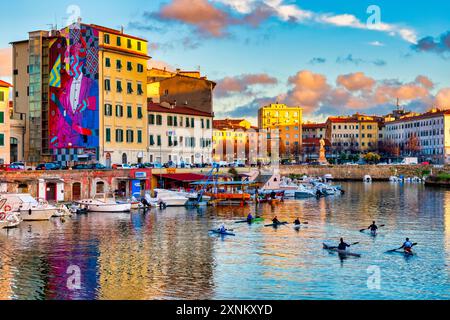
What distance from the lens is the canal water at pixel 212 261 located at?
115ft

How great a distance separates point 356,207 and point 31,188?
38.4m

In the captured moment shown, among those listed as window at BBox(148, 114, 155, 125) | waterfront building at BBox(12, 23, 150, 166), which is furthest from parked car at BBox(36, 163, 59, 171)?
window at BBox(148, 114, 155, 125)

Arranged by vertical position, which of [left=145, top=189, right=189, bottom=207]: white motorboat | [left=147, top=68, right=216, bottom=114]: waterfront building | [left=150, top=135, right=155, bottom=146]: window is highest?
[left=147, top=68, right=216, bottom=114]: waterfront building

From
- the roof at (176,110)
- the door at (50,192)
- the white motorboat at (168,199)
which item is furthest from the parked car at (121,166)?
the roof at (176,110)

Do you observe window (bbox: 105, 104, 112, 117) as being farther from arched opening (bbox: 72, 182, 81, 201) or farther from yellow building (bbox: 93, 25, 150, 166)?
arched opening (bbox: 72, 182, 81, 201)

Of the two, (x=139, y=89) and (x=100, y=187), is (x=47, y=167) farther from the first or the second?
(x=139, y=89)

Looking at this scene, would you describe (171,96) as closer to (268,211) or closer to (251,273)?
(268,211)

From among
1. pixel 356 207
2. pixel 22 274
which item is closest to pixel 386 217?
pixel 356 207

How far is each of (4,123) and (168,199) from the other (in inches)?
924

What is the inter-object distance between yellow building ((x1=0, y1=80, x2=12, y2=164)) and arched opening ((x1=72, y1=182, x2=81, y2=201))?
1104 centimetres

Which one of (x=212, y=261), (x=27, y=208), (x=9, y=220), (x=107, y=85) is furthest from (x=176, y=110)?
(x=212, y=261)

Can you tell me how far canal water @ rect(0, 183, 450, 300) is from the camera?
35125 millimetres
